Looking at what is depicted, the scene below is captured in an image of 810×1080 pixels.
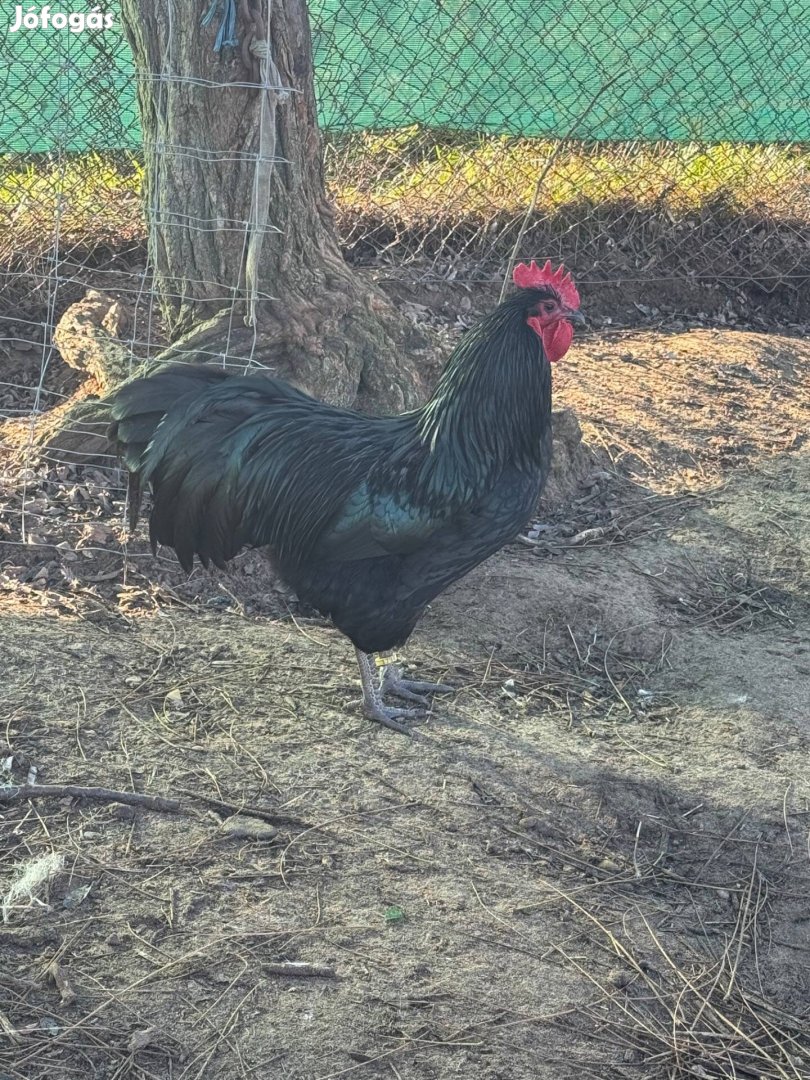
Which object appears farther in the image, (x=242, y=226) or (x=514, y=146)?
(x=514, y=146)

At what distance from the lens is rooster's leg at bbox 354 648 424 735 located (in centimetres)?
397

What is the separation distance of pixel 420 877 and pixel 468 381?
5.49 ft

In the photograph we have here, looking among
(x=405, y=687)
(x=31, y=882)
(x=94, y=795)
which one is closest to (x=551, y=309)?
(x=405, y=687)

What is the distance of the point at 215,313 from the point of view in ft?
16.7

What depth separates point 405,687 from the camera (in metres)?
4.25

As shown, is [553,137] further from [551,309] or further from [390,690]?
[390,690]

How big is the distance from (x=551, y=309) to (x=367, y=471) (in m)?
0.86

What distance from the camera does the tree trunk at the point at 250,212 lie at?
4664 mm

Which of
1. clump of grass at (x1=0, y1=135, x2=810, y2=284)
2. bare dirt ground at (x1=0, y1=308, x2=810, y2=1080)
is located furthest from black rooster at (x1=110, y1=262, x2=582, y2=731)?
clump of grass at (x1=0, y1=135, x2=810, y2=284)

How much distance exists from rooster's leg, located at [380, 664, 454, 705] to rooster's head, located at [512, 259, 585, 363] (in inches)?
53.5

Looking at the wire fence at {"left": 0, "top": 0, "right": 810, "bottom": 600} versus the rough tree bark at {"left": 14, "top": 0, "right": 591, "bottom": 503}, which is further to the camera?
the wire fence at {"left": 0, "top": 0, "right": 810, "bottom": 600}

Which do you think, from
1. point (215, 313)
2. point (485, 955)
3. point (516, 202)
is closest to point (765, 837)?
point (485, 955)

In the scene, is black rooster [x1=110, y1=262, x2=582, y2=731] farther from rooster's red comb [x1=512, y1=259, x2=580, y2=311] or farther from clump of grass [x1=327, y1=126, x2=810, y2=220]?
clump of grass [x1=327, y1=126, x2=810, y2=220]

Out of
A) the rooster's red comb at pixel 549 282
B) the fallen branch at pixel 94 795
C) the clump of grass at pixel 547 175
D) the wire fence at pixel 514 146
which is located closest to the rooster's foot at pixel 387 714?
the fallen branch at pixel 94 795
